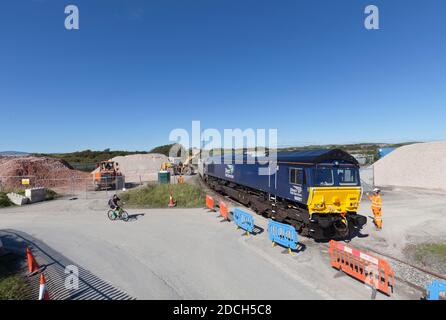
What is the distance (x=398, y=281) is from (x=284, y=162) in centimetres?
655

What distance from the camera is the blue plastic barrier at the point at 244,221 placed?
11.6 meters

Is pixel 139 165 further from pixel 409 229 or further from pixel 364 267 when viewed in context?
pixel 364 267

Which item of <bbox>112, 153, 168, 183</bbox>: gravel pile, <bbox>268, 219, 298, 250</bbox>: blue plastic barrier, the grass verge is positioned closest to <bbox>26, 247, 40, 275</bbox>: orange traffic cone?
<bbox>268, 219, 298, 250</bbox>: blue plastic barrier

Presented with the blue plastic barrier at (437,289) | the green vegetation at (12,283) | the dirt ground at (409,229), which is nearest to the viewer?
the blue plastic barrier at (437,289)

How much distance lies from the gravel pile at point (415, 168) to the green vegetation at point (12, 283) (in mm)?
35053

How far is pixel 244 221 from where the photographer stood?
39.4 feet

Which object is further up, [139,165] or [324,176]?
[324,176]

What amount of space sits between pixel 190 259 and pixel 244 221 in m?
3.87

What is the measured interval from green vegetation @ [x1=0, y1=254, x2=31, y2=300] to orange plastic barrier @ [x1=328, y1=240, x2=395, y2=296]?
8.97 metres

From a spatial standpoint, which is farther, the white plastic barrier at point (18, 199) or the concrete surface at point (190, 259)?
the white plastic barrier at point (18, 199)

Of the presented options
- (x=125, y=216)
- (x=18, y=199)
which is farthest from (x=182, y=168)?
(x=125, y=216)

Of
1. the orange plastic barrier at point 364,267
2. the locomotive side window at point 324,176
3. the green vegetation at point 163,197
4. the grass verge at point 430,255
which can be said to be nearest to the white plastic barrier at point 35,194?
the green vegetation at point 163,197

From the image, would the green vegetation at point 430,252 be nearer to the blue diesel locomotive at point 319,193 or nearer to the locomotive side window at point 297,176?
the blue diesel locomotive at point 319,193
